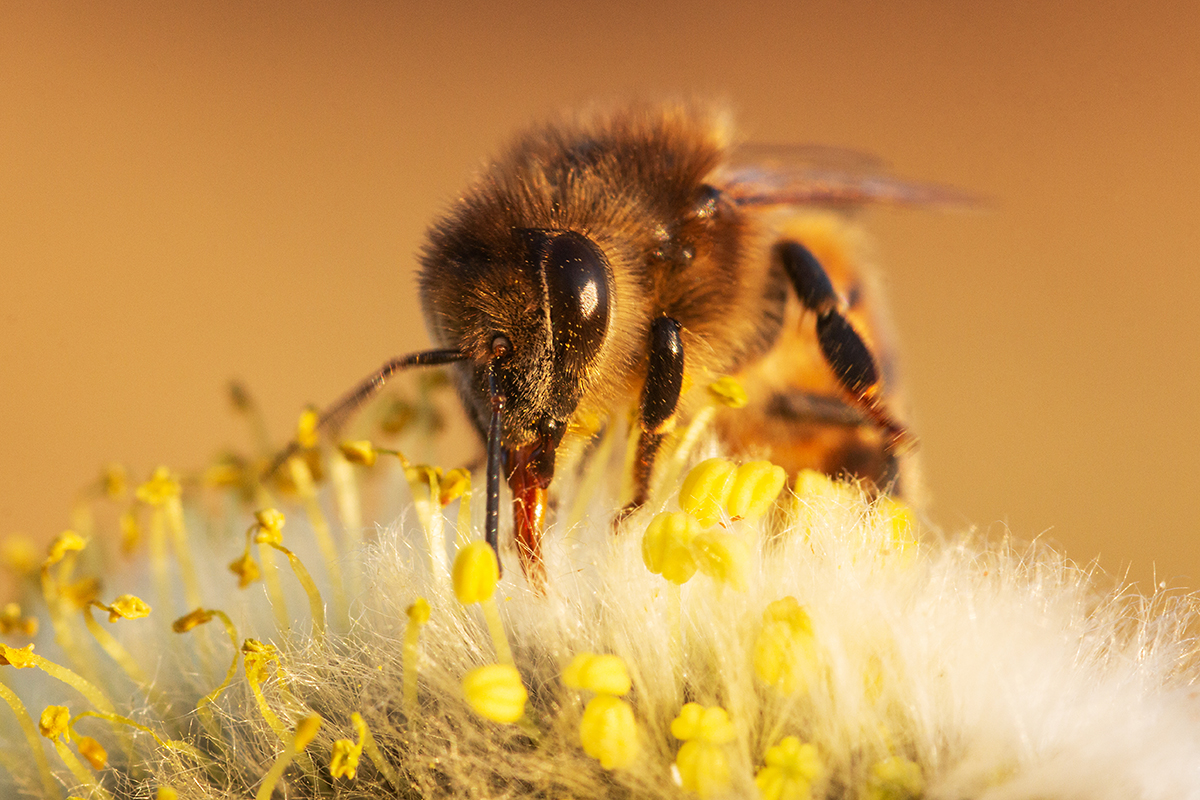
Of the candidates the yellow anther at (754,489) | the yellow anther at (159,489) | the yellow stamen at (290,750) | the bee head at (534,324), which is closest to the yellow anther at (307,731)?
the yellow stamen at (290,750)

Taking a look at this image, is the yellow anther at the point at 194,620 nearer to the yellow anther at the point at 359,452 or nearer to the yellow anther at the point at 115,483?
the yellow anther at the point at 359,452

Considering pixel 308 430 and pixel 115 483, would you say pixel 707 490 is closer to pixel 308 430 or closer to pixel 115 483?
pixel 308 430

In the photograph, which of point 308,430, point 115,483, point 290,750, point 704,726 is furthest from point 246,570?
point 704,726

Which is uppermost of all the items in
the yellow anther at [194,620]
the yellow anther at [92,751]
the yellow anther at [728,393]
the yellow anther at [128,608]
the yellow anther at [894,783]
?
the yellow anther at [728,393]

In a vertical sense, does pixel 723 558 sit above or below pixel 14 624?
above

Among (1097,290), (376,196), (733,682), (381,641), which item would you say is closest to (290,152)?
(376,196)

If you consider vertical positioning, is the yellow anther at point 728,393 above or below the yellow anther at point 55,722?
above

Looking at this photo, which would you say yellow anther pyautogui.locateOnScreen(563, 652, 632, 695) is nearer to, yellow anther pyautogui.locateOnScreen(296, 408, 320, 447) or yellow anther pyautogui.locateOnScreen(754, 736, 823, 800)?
yellow anther pyautogui.locateOnScreen(754, 736, 823, 800)

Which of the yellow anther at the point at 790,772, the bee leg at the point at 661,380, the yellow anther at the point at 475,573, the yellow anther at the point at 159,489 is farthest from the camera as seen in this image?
the yellow anther at the point at 159,489
